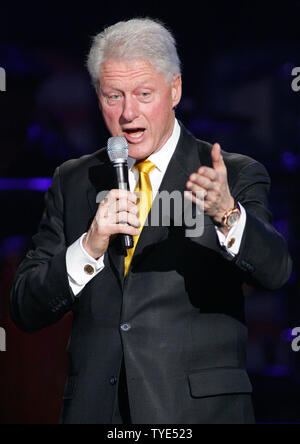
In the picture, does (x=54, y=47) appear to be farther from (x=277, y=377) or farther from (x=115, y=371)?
(x=115, y=371)

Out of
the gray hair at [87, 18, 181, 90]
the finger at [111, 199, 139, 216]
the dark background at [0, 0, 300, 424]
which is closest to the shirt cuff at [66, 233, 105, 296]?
the finger at [111, 199, 139, 216]

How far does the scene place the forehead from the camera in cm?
210

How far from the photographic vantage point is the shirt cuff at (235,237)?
70.2 inches

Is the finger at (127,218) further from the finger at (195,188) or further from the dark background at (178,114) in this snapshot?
the dark background at (178,114)

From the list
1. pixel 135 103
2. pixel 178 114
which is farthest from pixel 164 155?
pixel 178 114

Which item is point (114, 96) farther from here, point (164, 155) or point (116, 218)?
point (116, 218)

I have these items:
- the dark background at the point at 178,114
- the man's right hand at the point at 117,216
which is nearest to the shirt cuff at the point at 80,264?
the man's right hand at the point at 117,216

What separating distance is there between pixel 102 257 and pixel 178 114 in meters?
2.05

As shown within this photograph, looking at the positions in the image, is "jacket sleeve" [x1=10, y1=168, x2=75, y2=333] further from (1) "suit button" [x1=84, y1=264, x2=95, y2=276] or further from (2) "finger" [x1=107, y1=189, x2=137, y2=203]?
(2) "finger" [x1=107, y1=189, x2=137, y2=203]

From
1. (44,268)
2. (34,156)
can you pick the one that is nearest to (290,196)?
(34,156)

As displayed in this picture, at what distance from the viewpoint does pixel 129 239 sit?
1812 mm

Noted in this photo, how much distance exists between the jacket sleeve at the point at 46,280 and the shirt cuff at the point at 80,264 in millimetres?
21

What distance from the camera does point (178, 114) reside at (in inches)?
152

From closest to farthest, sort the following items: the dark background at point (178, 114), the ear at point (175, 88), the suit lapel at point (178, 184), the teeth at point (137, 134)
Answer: the suit lapel at point (178, 184)
the teeth at point (137, 134)
the ear at point (175, 88)
the dark background at point (178, 114)
